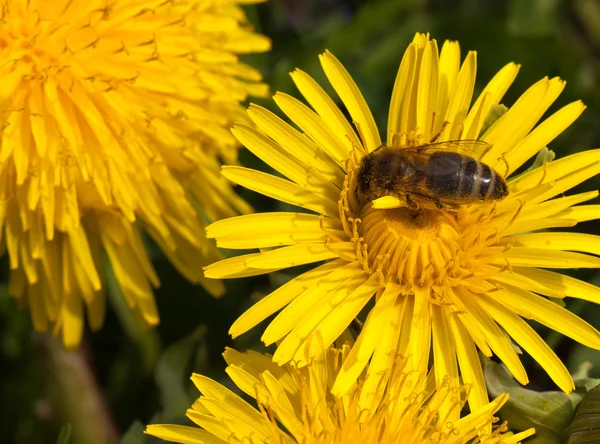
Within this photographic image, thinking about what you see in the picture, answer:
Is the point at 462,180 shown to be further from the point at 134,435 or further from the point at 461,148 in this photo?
the point at 134,435

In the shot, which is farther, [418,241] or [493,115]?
[493,115]

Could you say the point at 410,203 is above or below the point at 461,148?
below

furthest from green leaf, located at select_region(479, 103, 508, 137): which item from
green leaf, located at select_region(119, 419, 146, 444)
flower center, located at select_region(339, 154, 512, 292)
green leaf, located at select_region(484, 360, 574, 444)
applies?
green leaf, located at select_region(119, 419, 146, 444)

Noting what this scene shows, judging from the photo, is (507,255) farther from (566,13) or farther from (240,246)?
(566,13)

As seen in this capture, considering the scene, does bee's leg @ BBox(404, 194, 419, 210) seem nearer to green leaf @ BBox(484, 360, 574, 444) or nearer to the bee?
the bee

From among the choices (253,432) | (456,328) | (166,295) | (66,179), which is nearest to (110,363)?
(166,295)

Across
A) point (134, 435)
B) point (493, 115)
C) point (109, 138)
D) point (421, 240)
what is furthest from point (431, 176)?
point (134, 435)

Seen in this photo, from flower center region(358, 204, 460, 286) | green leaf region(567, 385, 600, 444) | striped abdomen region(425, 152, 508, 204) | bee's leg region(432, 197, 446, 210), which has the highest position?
striped abdomen region(425, 152, 508, 204)
